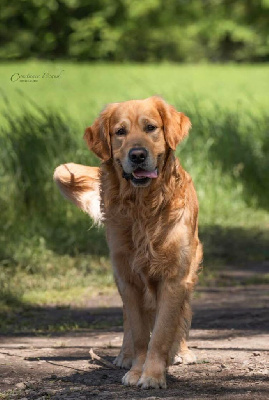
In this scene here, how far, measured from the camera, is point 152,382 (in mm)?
4680

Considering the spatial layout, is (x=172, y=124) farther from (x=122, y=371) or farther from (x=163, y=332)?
(x=122, y=371)

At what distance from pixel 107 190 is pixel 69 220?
498cm

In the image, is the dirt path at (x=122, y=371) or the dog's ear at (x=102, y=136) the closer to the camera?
the dirt path at (x=122, y=371)

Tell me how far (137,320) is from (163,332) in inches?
9.6

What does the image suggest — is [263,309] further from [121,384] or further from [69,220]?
[69,220]

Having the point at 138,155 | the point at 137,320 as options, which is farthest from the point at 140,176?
the point at 137,320

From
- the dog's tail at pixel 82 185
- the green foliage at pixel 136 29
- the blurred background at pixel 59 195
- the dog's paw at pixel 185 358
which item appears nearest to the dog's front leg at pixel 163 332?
the dog's paw at pixel 185 358

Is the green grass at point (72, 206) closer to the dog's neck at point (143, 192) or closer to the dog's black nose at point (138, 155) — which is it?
the dog's neck at point (143, 192)

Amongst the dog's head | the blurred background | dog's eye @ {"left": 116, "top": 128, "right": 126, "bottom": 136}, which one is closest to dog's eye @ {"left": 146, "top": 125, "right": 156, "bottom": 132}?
the dog's head

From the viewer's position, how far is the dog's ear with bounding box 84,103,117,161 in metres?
5.13

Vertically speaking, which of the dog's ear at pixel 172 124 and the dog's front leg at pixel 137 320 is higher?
the dog's ear at pixel 172 124

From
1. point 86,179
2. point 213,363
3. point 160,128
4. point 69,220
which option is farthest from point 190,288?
point 69,220

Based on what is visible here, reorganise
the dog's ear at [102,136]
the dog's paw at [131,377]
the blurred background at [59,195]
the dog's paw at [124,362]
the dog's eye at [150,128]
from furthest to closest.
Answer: the blurred background at [59,195] < the dog's paw at [124,362] < the dog's ear at [102,136] < the dog's eye at [150,128] < the dog's paw at [131,377]

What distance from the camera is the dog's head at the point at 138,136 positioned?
→ 486 centimetres
